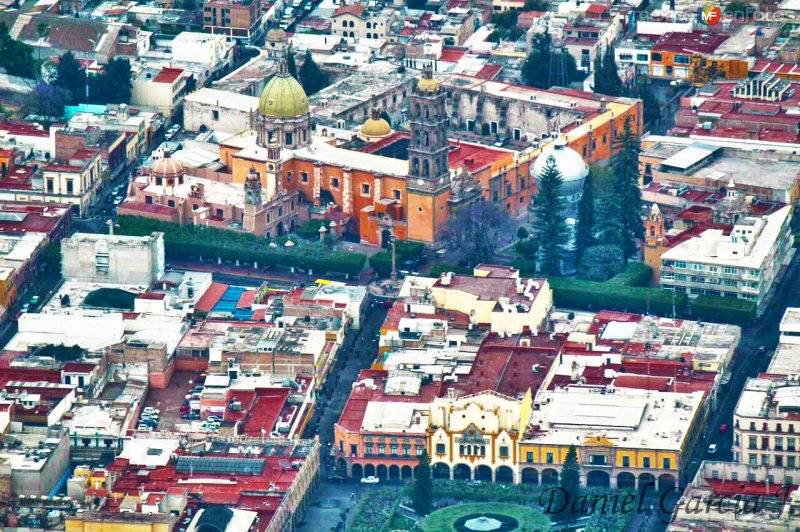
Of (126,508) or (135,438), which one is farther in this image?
(135,438)

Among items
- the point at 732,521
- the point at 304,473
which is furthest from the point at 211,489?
the point at 732,521

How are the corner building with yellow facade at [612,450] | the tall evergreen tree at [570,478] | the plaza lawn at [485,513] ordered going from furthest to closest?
the corner building with yellow facade at [612,450], the tall evergreen tree at [570,478], the plaza lawn at [485,513]

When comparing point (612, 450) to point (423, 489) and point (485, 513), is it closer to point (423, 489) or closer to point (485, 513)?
point (485, 513)

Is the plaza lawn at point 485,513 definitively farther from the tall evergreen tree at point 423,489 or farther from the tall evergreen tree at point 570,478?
the tall evergreen tree at point 570,478

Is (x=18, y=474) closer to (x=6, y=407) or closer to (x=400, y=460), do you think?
(x=6, y=407)

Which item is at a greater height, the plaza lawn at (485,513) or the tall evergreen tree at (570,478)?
the tall evergreen tree at (570,478)

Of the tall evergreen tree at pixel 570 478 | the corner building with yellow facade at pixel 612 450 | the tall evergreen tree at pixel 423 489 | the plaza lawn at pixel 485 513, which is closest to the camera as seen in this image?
the plaza lawn at pixel 485 513

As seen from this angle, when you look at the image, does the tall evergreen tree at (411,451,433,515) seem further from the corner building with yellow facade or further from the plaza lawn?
the corner building with yellow facade

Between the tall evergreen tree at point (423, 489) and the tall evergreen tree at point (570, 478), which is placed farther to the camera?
the tall evergreen tree at point (423, 489)

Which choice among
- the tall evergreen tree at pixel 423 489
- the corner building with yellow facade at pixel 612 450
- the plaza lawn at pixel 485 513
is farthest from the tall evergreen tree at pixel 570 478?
the tall evergreen tree at pixel 423 489
